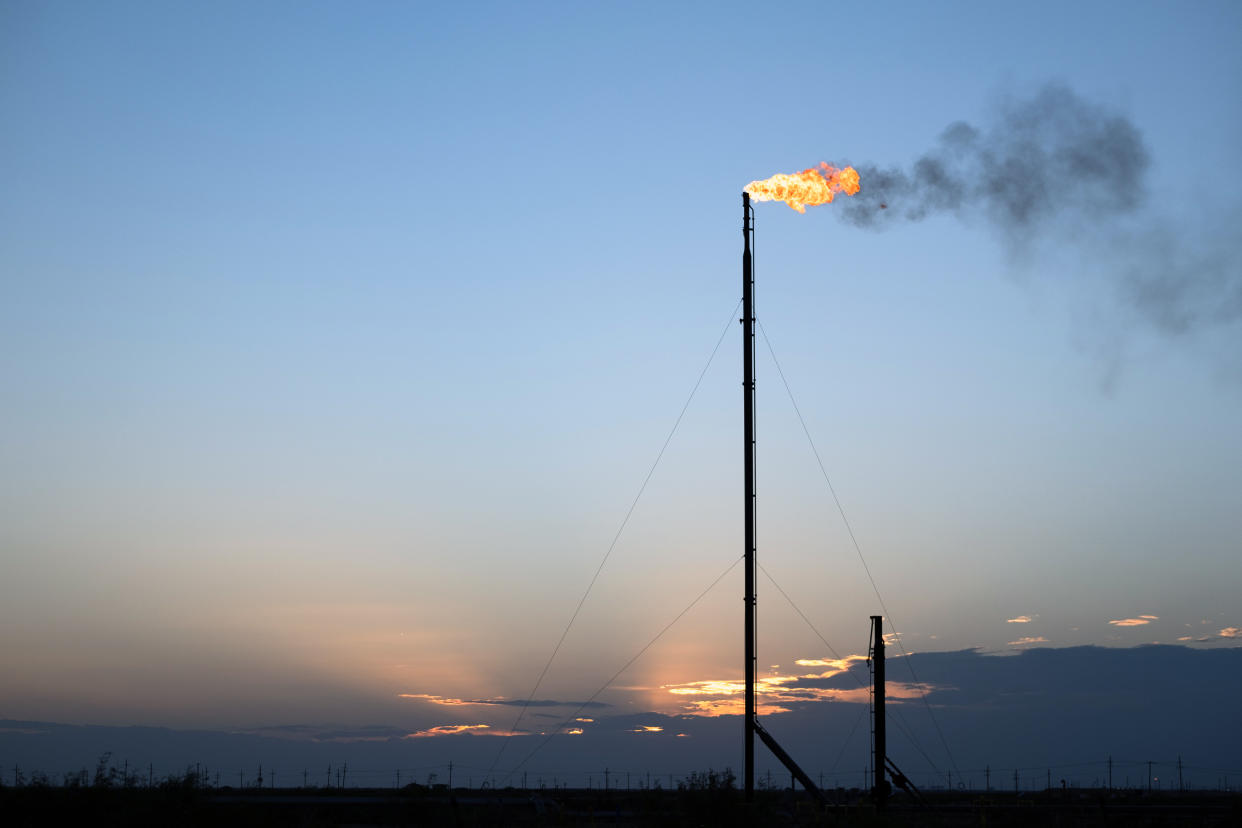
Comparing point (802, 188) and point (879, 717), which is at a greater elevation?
point (802, 188)

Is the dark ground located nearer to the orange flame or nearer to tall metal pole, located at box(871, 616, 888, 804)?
tall metal pole, located at box(871, 616, 888, 804)

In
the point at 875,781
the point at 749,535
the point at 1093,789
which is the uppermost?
the point at 749,535

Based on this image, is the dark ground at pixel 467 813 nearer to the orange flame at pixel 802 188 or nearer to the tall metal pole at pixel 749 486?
the tall metal pole at pixel 749 486

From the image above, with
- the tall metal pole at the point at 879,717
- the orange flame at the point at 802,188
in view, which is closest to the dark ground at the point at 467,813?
the tall metal pole at the point at 879,717

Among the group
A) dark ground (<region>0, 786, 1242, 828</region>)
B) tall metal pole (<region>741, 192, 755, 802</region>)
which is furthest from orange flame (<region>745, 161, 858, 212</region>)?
dark ground (<region>0, 786, 1242, 828</region>)

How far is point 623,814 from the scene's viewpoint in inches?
1610

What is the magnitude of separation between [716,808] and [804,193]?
65.7 ft

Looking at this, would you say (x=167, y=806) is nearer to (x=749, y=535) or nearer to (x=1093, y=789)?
(x=749, y=535)

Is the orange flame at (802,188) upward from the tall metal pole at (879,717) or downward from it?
upward

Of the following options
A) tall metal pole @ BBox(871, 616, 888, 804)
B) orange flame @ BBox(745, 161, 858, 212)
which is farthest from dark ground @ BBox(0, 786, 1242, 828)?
orange flame @ BBox(745, 161, 858, 212)

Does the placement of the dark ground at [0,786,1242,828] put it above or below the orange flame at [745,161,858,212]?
below

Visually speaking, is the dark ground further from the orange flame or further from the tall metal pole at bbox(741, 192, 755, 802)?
the orange flame

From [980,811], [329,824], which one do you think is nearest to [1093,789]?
[980,811]

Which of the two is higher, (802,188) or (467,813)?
(802,188)
